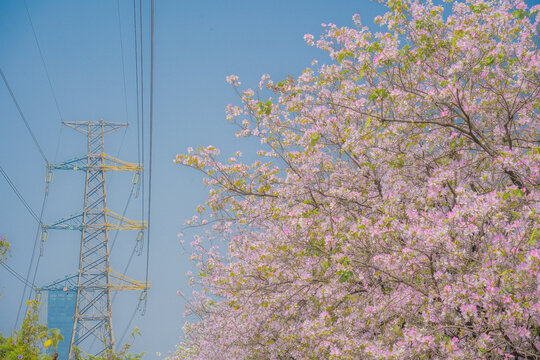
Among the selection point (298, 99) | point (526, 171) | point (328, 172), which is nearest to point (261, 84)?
point (298, 99)

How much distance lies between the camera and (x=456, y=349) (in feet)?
17.9

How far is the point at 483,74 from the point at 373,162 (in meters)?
2.21

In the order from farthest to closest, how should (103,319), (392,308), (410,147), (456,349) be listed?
(103,319) < (410,147) < (392,308) < (456,349)

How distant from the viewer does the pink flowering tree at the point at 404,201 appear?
5.40 meters

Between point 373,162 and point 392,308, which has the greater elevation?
point 373,162

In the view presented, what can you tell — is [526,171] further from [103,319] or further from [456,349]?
[103,319]

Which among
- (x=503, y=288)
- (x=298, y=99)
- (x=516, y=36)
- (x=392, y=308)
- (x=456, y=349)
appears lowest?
(x=456, y=349)

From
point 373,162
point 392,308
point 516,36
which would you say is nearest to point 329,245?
point 392,308

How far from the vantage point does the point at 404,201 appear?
7152 millimetres

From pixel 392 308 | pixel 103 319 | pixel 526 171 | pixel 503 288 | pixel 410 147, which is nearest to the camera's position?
pixel 503 288

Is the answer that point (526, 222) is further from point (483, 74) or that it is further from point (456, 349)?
point (483, 74)

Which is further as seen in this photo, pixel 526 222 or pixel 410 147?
pixel 410 147

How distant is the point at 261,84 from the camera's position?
9.16m

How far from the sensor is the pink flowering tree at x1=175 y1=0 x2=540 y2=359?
17.7 ft
